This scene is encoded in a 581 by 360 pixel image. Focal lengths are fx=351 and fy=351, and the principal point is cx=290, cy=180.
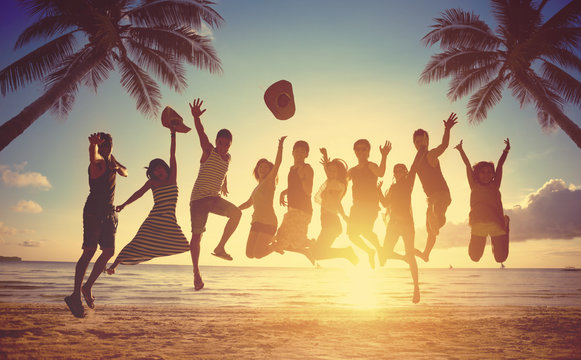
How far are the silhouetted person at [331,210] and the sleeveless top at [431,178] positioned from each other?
1.52m

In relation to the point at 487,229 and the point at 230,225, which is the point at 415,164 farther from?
the point at 230,225

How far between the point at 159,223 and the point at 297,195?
247 centimetres

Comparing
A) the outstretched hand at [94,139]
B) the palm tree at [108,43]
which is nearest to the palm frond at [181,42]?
the palm tree at [108,43]

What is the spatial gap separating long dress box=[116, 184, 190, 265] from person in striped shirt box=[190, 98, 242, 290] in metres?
0.28

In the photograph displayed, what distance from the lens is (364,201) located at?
6660 mm

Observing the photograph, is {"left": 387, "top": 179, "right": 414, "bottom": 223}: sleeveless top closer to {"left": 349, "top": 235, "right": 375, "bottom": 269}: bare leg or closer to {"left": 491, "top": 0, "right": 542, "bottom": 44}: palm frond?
{"left": 349, "top": 235, "right": 375, "bottom": 269}: bare leg

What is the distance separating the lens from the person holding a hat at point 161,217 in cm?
563

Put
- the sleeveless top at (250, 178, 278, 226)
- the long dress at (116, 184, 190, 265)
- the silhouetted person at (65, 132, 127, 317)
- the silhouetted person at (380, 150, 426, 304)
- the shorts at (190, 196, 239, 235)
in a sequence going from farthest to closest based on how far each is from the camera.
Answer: the silhouetted person at (380, 150, 426, 304) → the sleeveless top at (250, 178, 278, 226) → the shorts at (190, 196, 239, 235) → the silhouetted person at (65, 132, 127, 317) → the long dress at (116, 184, 190, 265)

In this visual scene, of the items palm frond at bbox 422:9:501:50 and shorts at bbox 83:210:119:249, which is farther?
palm frond at bbox 422:9:501:50

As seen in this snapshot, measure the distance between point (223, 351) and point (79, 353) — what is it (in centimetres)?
246

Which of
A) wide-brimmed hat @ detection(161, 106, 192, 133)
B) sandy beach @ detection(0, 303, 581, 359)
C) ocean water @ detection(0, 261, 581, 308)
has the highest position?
wide-brimmed hat @ detection(161, 106, 192, 133)

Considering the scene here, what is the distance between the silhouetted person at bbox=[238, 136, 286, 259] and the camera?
6.18m

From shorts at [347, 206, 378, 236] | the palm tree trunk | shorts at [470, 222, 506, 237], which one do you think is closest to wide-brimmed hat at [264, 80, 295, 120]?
shorts at [347, 206, 378, 236]

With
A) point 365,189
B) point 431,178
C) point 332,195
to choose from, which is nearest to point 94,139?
point 332,195
